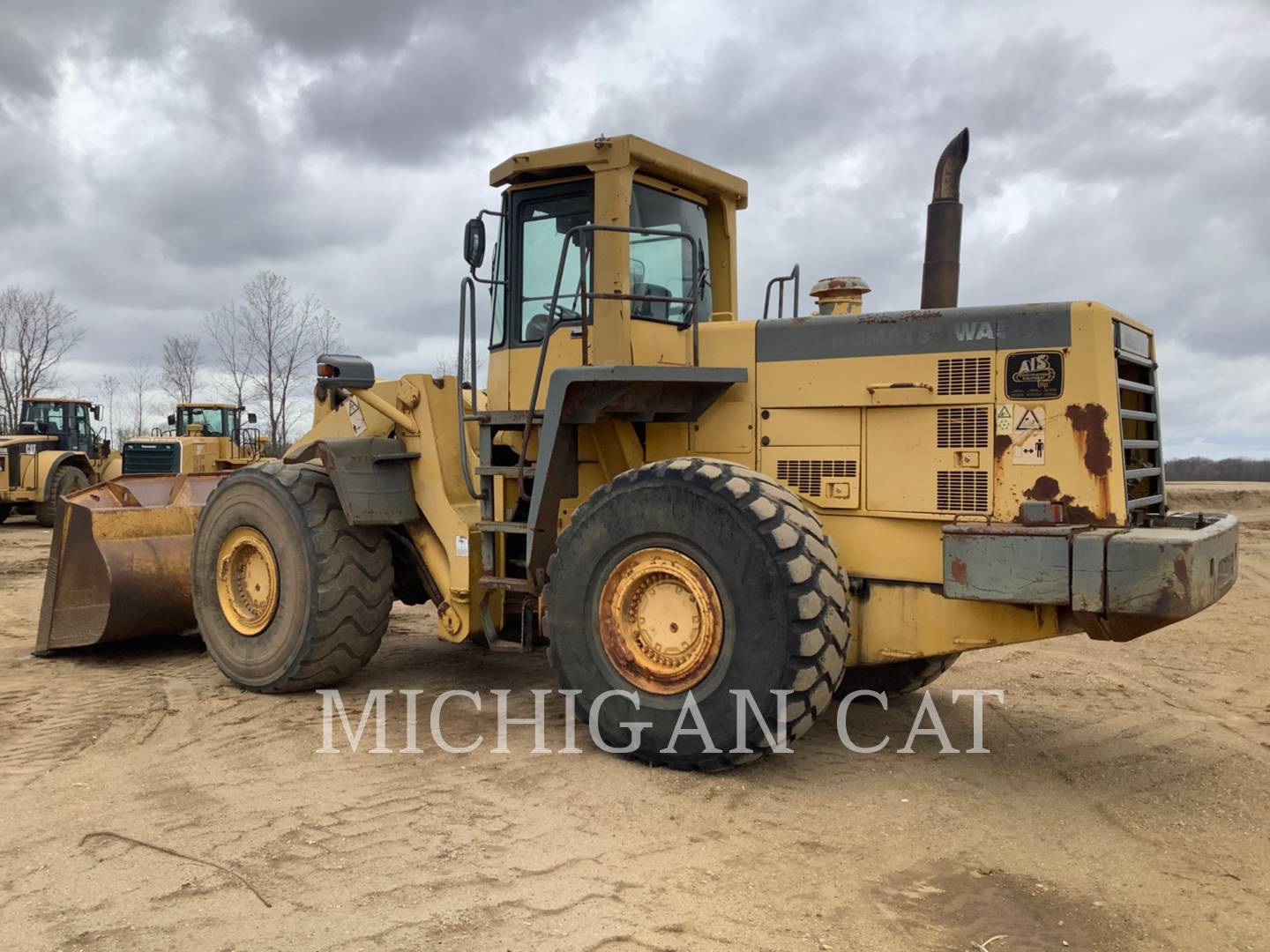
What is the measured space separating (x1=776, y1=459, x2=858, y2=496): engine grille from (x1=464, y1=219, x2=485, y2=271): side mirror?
6.74 feet

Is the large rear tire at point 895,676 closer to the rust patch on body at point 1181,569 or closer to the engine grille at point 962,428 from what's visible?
the engine grille at point 962,428

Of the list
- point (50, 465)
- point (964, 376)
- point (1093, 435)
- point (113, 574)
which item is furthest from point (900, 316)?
point (50, 465)

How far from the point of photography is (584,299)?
205 inches

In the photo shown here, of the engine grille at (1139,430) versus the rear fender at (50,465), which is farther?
the rear fender at (50,465)

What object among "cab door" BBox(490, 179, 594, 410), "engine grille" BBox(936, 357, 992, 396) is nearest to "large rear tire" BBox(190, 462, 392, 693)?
"cab door" BBox(490, 179, 594, 410)

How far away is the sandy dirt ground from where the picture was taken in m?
3.33

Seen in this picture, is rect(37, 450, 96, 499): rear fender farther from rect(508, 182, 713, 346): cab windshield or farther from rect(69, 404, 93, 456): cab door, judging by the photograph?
rect(508, 182, 713, 346): cab windshield

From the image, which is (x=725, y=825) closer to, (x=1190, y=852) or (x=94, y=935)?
(x=1190, y=852)

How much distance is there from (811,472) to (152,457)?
19.7 metres

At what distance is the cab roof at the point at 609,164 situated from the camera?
556cm

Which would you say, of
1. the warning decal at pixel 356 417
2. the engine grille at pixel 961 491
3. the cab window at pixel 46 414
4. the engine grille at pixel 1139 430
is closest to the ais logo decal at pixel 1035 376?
the engine grille at pixel 1139 430

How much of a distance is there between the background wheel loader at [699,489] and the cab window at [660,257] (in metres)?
0.02

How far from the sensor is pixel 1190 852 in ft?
13.2

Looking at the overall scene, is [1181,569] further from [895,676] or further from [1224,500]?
[1224,500]
